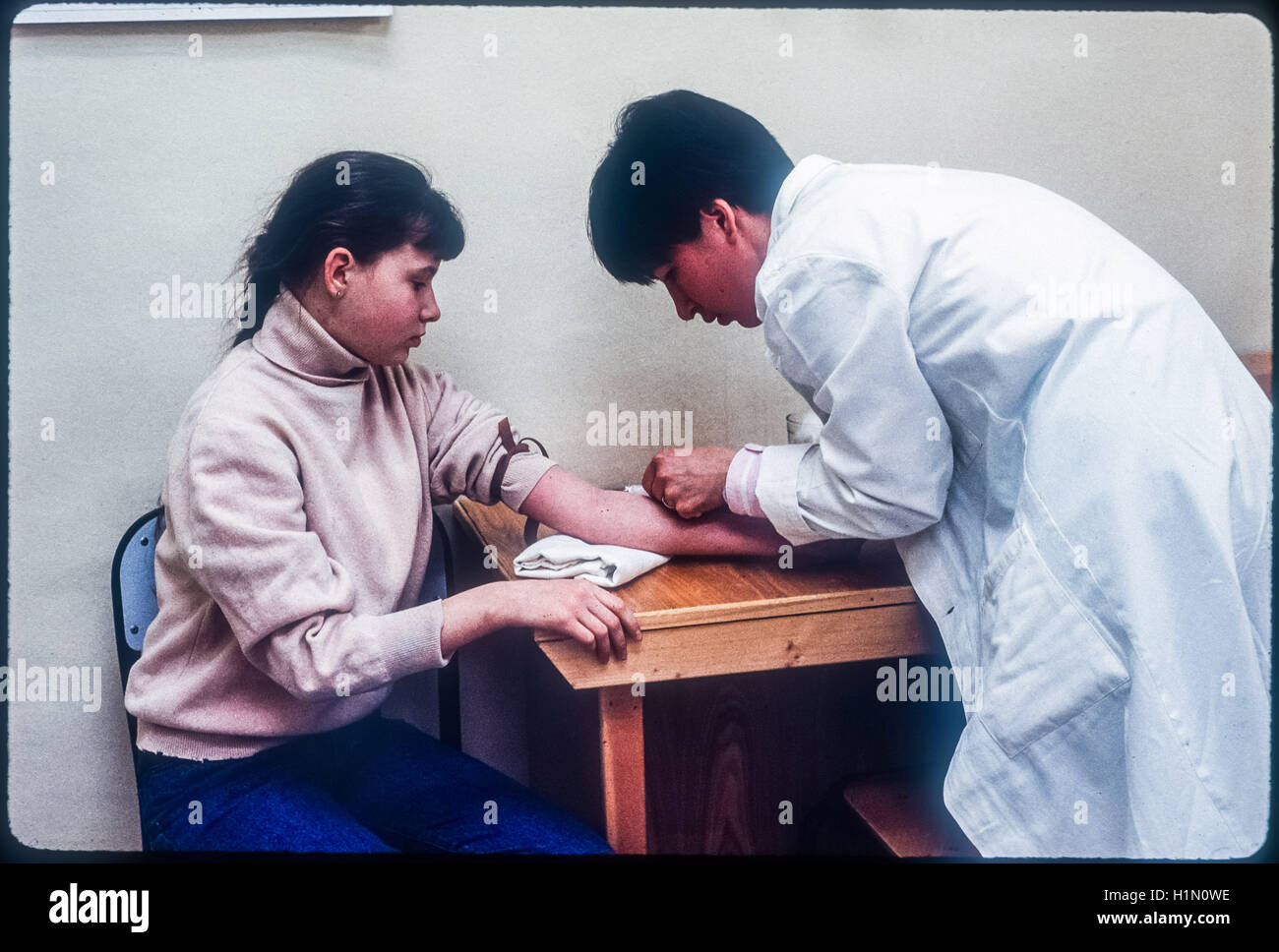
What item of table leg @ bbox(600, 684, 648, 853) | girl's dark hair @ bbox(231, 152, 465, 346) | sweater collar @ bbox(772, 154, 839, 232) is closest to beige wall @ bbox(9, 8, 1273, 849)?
girl's dark hair @ bbox(231, 152, 465, 346)

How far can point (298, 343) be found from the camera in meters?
1.05

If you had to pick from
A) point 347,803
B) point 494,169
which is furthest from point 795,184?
point 347,803

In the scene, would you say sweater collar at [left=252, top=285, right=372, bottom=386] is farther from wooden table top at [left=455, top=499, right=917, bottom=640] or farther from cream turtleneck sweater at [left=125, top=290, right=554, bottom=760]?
wooden table top at [left=455, top=499, right=917, bottom=640]

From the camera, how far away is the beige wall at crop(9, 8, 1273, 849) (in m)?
1.17

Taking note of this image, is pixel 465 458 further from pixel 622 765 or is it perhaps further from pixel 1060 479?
pixel 1060 479

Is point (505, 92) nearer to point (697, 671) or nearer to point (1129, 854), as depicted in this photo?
point (697, 671)

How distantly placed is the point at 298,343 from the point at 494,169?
1.09 feet

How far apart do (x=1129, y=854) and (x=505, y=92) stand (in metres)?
1.06

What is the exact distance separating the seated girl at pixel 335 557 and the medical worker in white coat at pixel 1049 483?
0.73 ft

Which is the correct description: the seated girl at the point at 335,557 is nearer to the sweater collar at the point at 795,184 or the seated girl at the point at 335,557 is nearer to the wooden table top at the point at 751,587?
the wooden table top at the point at 751,587

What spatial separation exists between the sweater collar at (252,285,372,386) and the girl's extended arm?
0.27m

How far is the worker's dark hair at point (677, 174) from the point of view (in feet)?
3.54

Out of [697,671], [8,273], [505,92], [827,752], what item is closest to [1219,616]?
[697,671]

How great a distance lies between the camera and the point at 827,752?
146 centimetres
